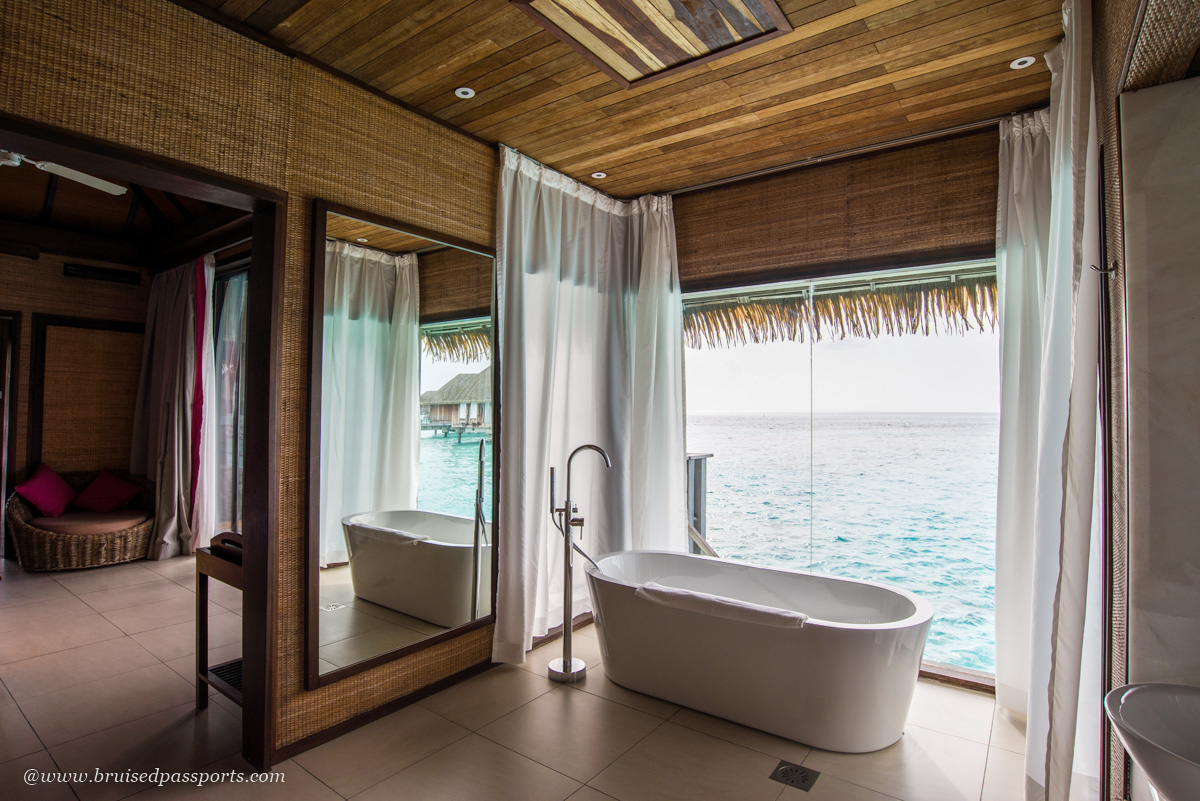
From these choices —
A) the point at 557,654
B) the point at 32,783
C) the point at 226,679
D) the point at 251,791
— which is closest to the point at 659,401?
the point at 557,654

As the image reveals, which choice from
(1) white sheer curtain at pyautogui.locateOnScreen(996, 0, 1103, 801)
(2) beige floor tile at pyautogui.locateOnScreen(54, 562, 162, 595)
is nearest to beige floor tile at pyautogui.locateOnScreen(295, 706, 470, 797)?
(1) white sheer curtain at pyautogui.locateOnScreen(996, 0, 1103, 801)

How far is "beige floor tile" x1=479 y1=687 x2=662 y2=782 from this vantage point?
237 cm

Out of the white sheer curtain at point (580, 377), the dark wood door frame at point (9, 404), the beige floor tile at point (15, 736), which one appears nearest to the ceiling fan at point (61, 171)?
the white sheer curtain at point (580, 377)

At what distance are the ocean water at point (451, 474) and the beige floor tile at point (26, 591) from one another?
9.75 feet

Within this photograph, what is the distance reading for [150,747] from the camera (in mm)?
2361

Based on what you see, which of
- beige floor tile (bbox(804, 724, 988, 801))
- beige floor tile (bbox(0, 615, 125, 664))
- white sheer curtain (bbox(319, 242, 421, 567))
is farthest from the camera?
beige floor tile (bbox(0, 615, 125, 664))

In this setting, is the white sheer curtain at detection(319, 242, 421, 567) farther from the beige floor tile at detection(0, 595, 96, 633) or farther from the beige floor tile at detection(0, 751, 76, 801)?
the beige floor tile at detection(0, 595, 96, 633)

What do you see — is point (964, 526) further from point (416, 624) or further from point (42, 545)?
point (42, 545)

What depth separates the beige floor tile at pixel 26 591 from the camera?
393 cm

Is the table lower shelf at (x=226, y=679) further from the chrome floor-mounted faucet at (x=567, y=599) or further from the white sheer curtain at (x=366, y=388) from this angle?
the chrome floor-mounted faucet at (x=567, y=599)

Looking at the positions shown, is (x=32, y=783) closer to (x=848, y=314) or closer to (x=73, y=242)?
(x=848, y=314)

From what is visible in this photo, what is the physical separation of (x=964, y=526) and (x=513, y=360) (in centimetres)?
264

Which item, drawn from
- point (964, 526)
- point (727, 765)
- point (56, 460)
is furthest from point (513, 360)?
point (56, 460)

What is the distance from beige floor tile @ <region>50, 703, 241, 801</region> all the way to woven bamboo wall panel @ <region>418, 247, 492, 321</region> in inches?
74.4
